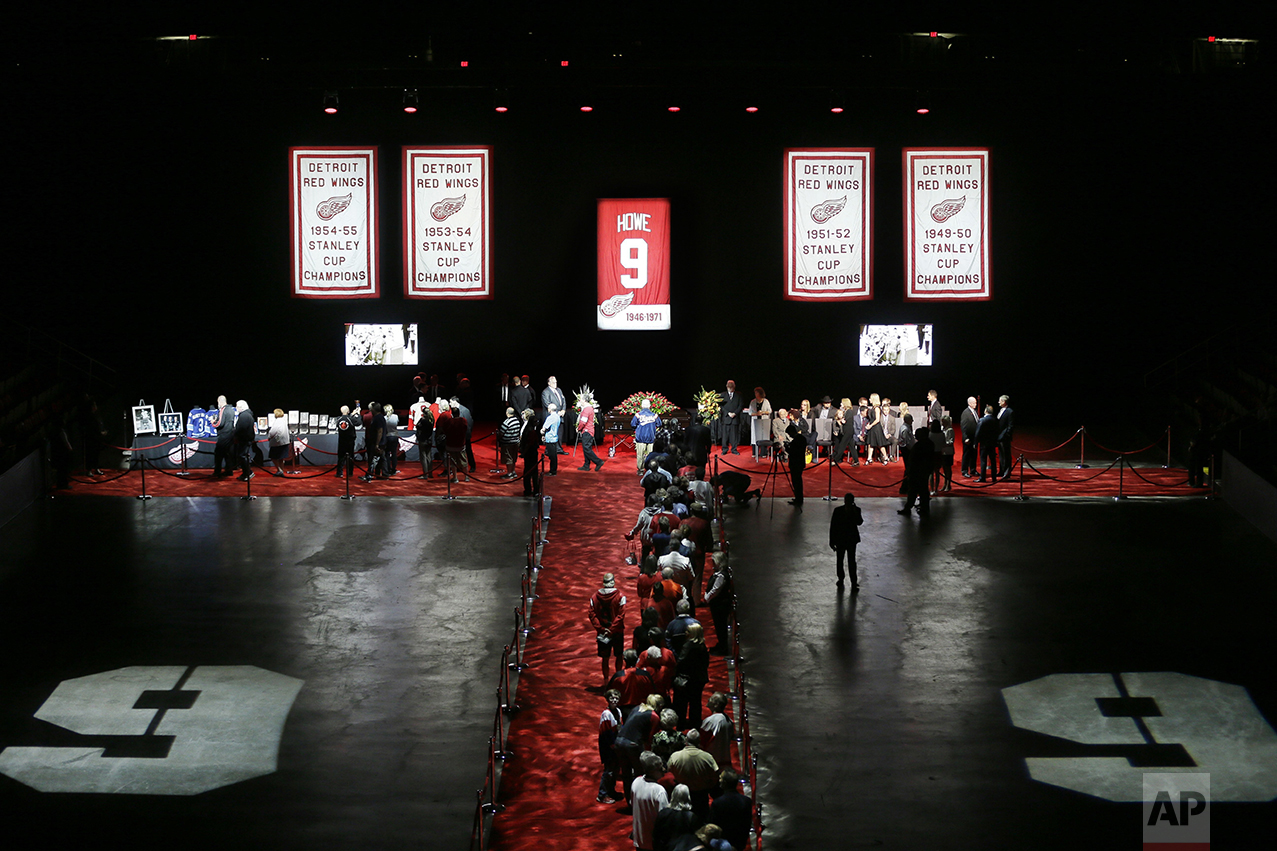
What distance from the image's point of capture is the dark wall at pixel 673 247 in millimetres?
24797

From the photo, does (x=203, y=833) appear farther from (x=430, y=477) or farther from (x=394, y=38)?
(x=394, y=38)

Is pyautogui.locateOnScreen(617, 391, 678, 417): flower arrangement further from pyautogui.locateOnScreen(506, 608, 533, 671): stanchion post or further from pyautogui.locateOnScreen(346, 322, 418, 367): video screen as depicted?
pyautogui.locateOnScreen(506, 608, 533, 671): stanchion post

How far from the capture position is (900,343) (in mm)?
25172

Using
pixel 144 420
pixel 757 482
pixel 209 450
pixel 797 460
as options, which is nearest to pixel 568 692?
pixel 797 460

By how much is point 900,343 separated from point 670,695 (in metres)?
15.7

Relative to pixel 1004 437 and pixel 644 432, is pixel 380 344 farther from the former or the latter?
pixel 1004 437

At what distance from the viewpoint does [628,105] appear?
24.9 m

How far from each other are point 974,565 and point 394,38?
41.1 feet

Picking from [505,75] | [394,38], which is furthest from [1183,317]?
[394,38]

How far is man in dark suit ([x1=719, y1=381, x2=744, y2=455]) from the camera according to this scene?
22.9m

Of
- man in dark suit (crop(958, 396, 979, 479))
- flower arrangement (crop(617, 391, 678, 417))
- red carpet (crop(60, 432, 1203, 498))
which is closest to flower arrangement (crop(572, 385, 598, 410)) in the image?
flower arrangement (crop(617, 391, 678, 417))

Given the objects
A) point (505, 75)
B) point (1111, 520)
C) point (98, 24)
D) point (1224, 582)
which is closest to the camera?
point (1224, 582)

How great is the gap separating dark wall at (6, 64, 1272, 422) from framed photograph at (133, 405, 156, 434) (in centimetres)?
257

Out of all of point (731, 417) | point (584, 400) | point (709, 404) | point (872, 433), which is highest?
point (584, 400)
